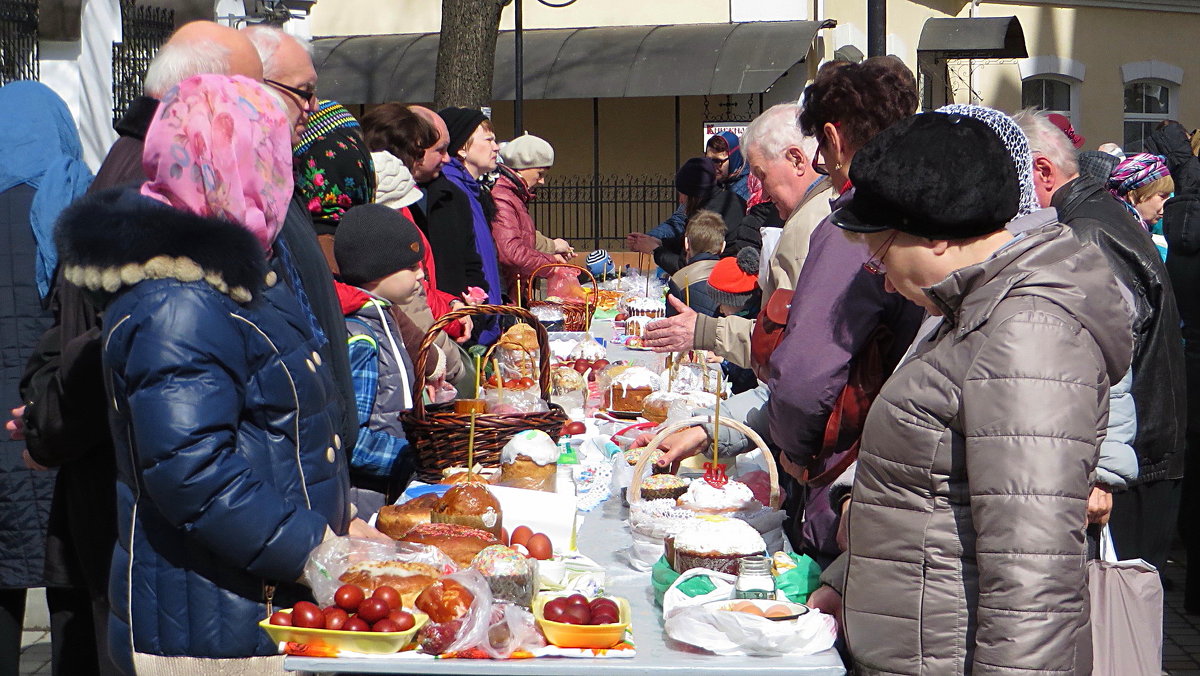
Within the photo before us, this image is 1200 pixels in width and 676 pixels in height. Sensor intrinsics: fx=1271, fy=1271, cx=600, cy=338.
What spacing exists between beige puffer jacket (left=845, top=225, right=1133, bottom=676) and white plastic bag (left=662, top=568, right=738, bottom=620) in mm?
363

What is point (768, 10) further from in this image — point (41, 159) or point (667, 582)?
point (667, 582)

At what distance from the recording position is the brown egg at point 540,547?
2.88 metres

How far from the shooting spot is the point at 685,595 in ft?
8.45

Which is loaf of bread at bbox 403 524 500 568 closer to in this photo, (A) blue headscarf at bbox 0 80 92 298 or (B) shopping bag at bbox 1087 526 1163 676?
(B) shopping bag at bbox 1087 526 1163 676

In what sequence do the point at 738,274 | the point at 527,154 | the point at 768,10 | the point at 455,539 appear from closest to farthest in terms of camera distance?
the point at 455,539
the point at 738,274
the point at 527,154
the point at 768,10

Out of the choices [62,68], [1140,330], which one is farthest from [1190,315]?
[62,68]

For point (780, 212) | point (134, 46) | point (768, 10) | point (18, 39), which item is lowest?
point (780, 212)

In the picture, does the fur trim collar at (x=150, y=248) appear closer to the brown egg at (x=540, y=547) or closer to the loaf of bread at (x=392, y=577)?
the loaf of bread at (x=392, y=577)

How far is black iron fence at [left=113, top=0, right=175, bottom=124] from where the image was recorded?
26.3 ft

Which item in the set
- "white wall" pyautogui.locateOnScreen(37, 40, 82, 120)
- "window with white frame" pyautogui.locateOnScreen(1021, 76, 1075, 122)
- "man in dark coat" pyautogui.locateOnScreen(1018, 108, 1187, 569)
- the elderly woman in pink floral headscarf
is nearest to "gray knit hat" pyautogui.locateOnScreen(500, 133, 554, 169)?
"white wall" pyautogui.locateOnScreen(37, 40, 82, 120)

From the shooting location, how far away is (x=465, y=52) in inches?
452

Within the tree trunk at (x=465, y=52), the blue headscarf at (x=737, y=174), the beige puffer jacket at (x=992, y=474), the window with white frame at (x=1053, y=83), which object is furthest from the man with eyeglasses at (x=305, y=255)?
the window with white frame at (x=1053, y=83)

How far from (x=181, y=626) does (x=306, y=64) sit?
67.6 inches

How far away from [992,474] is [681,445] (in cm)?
151
